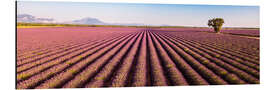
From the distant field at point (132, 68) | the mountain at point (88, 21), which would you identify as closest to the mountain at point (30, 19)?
the distant field at point (132, 68)

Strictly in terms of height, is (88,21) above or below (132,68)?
above

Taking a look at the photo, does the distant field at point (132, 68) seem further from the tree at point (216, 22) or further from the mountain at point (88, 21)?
the tree at point (216, 22)

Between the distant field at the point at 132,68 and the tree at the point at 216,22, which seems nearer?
the distant field at the point at 132,68

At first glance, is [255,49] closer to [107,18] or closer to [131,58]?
[131,58]

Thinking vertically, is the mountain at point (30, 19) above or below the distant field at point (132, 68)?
above

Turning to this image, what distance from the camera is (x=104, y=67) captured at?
453 cm

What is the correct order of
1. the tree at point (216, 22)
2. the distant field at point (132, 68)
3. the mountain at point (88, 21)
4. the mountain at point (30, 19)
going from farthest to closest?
the tree at point (216, 22) < the mountain at point (88, 21) < the mountain at point (30, 19) < the distant field at point (132, 68)

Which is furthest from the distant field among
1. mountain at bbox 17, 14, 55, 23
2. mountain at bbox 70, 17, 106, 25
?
mountain at bbox 70, 17, 106, 25

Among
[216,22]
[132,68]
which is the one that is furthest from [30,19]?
[216,22]

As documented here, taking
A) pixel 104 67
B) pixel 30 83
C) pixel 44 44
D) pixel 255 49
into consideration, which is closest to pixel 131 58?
pixel 104 67

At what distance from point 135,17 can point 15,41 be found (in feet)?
10.9

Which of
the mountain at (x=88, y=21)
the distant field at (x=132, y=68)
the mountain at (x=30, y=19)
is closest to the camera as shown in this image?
the distant field at (x=132, y=68)

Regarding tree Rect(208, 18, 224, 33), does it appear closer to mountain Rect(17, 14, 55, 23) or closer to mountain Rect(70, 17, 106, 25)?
mountain Rect(70, 17, 106, 25)

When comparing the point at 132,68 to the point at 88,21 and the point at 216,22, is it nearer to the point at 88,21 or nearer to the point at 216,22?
the point at 88,21
